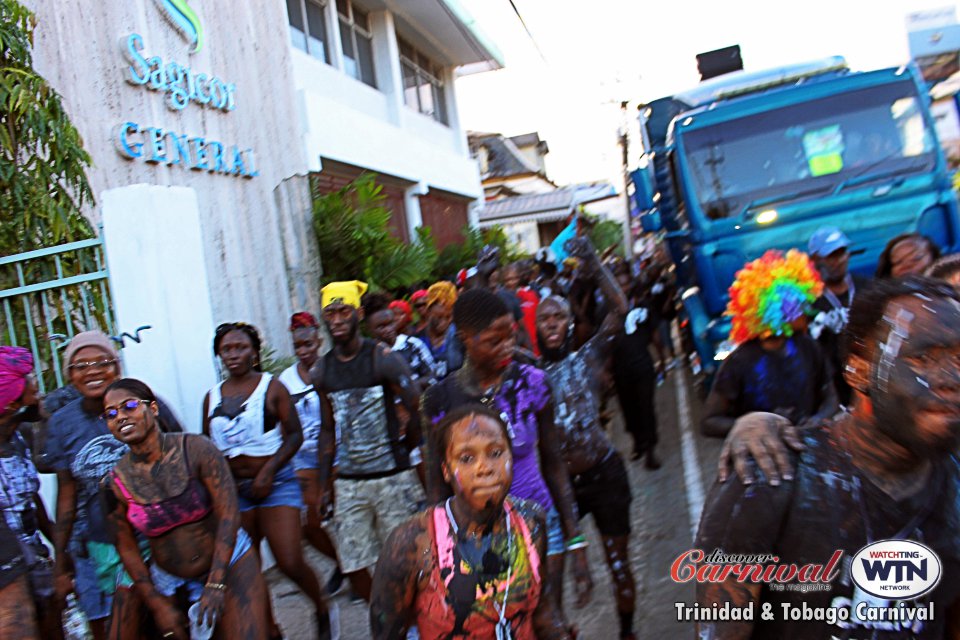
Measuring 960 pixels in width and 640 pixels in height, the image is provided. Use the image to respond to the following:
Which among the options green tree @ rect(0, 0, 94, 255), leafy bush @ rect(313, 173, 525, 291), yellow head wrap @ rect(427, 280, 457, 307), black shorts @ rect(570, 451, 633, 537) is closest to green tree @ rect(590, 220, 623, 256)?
leafy bush @ rect(313, 173, 525, 291)

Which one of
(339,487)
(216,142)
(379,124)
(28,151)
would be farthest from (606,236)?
(339,487)

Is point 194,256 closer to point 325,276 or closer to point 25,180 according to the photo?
point 25,180

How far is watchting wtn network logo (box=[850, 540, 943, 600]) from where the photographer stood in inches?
63.7

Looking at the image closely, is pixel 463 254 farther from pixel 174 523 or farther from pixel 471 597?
pixel 471 597

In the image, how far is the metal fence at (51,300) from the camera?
16.5ft

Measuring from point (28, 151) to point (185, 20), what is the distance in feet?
9.83

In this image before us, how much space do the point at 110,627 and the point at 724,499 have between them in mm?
2613

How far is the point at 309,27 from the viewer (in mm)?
12312

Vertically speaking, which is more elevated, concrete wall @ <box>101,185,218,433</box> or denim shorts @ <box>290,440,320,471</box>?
concrete wall @ <box>101,185,218,433</box>

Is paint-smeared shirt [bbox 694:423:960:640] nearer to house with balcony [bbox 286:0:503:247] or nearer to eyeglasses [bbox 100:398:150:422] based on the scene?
eyeglasses [bbox 100:398:150:422]

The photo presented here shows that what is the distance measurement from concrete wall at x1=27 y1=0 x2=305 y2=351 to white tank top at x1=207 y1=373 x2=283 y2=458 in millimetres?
1579

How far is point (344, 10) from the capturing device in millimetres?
13492

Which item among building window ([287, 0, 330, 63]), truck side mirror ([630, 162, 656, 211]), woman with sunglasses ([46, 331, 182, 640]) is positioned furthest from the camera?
building window ([287, 0, 330, 63])

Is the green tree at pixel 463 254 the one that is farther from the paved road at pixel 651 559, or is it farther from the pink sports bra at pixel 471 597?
the pink sports bra at pixel 471 597
